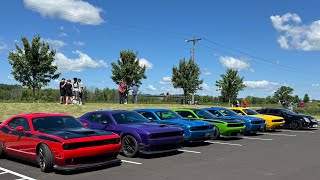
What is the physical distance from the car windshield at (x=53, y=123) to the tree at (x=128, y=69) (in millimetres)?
28805

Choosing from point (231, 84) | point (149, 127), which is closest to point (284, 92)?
point (231, 84)

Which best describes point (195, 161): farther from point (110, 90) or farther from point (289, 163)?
point (110, 90)

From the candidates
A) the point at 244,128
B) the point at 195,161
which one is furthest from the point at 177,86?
the point at 195,161

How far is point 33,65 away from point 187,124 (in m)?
19.4

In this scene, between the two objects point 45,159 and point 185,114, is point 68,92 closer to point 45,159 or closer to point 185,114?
point 185,114

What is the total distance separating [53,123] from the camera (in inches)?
369

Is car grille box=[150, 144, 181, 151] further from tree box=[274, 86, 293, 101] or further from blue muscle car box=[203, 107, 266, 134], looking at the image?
tree box=[274, 86, 293, 101]

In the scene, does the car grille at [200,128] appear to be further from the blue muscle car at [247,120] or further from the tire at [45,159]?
the tire at [45,159]

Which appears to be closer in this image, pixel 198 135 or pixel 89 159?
pixel 89 159

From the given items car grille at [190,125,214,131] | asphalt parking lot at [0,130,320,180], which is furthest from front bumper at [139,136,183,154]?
car grille at [190,125,214,131]

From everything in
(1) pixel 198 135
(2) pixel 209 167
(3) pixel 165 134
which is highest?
(3) pixel 165 134

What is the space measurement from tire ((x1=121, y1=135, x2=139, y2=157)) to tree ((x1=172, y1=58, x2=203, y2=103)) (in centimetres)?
3265

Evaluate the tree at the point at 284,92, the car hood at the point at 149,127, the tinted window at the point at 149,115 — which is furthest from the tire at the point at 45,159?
the tree at the point at 284,92

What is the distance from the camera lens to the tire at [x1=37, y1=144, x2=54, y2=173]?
8188 millimetres
